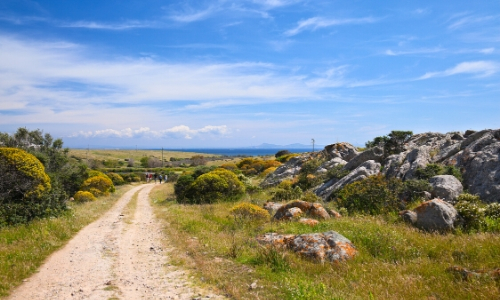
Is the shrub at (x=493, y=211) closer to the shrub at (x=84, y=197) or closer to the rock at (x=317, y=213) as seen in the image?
the rock at (x=317, y=213)

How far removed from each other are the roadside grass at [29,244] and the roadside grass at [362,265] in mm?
4151

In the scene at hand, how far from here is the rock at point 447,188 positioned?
565 inches

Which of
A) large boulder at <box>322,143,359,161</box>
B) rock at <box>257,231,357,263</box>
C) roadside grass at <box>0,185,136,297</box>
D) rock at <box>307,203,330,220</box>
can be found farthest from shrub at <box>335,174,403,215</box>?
large boulder at <box>322,143,359,161</box>

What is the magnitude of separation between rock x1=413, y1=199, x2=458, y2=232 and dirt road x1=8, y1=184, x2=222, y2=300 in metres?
8.11

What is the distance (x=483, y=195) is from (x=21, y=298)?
1774 cm

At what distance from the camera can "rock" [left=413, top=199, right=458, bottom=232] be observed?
10.5m

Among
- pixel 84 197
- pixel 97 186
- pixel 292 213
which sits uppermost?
pixel 292 213

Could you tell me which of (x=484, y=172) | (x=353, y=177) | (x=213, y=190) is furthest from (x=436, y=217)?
(x=213, y=190)

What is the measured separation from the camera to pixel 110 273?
8570 mm

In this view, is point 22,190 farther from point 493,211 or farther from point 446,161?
point 446,161

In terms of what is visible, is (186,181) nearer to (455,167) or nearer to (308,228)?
(308,228)

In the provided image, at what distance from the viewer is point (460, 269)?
22.5 feet

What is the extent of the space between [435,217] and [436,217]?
3cm

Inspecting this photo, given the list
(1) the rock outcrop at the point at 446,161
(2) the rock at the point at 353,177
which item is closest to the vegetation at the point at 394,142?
(1) the rock outcrop at the point at 446,161
